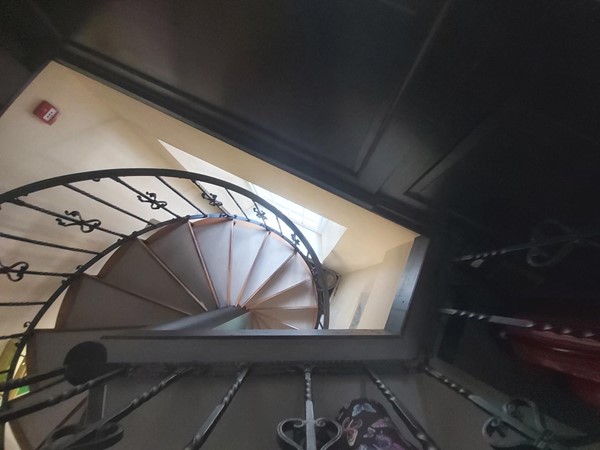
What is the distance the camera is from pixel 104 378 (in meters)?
0.73

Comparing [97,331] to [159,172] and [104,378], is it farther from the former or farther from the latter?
[104,378]

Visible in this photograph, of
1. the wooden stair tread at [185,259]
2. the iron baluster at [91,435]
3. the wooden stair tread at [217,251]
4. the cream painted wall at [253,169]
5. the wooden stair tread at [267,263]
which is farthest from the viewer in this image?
the wooden stair tread at [267,263]

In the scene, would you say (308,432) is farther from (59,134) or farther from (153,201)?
(59,134)

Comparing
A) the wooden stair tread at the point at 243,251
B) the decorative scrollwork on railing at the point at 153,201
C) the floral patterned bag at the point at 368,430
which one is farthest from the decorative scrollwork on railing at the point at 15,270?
the floral patterned bag at the point at 368,430

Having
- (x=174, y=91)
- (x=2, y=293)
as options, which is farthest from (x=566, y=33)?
(x=2, y=293)

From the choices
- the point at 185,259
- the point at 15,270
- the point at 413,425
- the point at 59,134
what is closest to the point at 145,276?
the point at 185,259

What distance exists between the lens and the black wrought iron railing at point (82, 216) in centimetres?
160

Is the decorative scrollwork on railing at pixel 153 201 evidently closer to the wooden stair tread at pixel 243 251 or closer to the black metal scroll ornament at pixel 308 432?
the wooden stair tread at pixel 243 251

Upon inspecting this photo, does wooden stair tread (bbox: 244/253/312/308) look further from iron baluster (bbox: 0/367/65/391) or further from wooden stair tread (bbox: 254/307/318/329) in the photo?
iron baluster (bbox: 0/367/65/391)

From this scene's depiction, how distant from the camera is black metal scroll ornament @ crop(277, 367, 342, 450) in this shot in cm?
57

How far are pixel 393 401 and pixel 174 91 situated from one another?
1422 millimetres

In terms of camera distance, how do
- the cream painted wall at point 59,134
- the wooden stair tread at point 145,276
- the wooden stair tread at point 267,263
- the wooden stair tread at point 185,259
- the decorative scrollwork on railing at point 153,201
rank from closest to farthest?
the cream painted wall at point 59,134 → the decorative scrollwork on railing at point 153,201 → the wooden stair tread at point 145,276 → the wooden stair tread at point 185,259 → the wooden stair tread at point 267,263

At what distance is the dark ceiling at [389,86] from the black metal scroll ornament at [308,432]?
870 millimetres

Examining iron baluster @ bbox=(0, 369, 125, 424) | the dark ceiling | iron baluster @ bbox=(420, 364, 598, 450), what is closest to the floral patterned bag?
iron baluster @ bbox=(420, 364, 598, 450)
